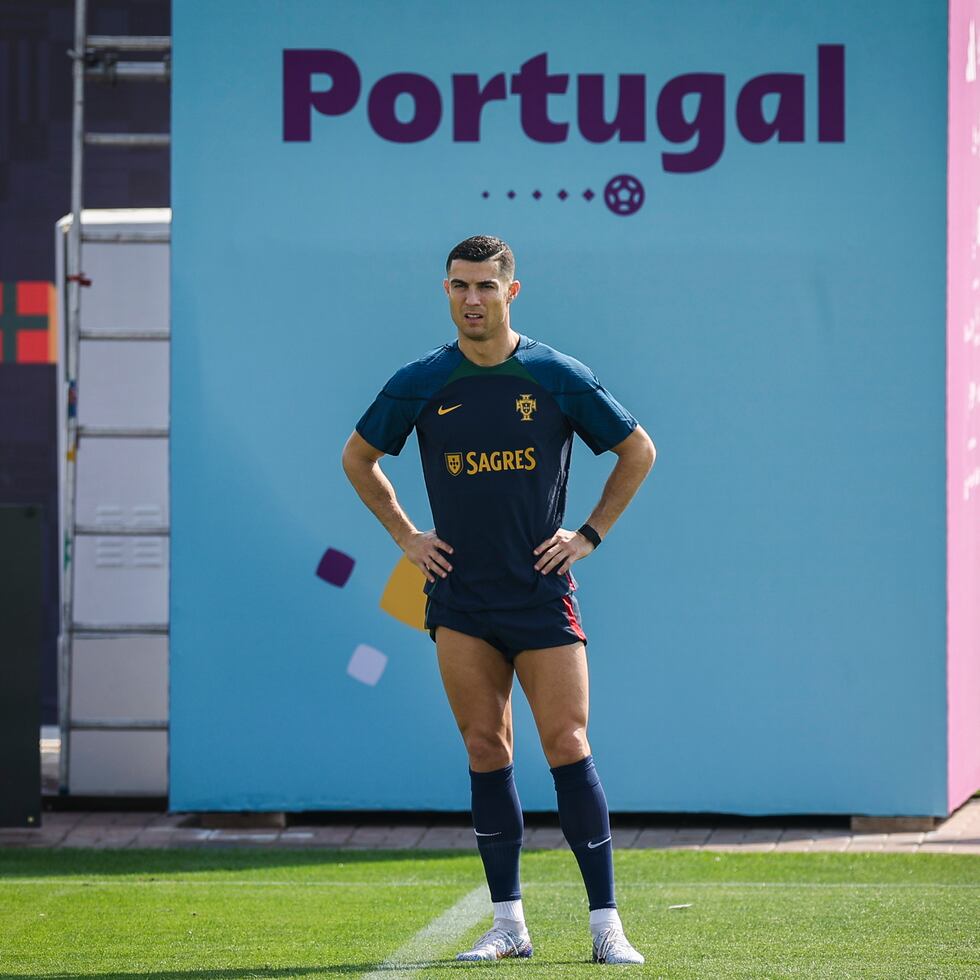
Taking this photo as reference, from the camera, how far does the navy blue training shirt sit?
447 centimetres

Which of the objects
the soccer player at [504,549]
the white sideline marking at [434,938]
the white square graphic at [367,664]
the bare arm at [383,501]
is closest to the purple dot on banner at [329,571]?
the white square graphic at [367,664]

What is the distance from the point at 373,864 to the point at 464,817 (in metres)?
0.92

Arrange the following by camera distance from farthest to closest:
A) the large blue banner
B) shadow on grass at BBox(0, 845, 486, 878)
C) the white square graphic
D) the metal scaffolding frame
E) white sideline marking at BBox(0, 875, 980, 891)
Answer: the metal scaffolding frame, the white square graphic, the large blue banner, shadow on grass at BBox(0, 845, 486, 878), white sideline marking at BBox(0, 875, 980, 891)

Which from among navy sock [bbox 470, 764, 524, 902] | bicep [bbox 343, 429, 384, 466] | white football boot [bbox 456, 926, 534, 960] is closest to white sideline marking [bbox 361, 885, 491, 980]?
white football boot [bbox 456, 926, 534, 960]

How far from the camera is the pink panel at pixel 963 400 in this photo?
22.7 feet

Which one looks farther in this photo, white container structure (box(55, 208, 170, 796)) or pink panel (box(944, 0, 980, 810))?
white container structure (box(55, 208, 170, 796))

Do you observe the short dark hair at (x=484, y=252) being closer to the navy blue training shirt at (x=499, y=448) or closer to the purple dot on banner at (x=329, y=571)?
the navy blue training shirt at (x=499, y=448)

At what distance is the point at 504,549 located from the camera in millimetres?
4477

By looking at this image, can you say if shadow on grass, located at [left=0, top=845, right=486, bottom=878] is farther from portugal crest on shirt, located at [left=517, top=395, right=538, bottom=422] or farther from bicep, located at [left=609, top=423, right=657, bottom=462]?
portugal crest on shirt, located at [left=517, top=395, right=538, bottom=422]

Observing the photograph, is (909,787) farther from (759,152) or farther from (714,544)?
(759,152)

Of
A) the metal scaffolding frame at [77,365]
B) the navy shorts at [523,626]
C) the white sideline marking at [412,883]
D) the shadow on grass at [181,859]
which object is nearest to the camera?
the navy shorts at [523,626]

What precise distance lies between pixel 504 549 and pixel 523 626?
7.7 inches

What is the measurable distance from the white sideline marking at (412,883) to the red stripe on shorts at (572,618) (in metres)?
1.67

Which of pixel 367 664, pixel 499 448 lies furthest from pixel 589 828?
pixel 367 664
